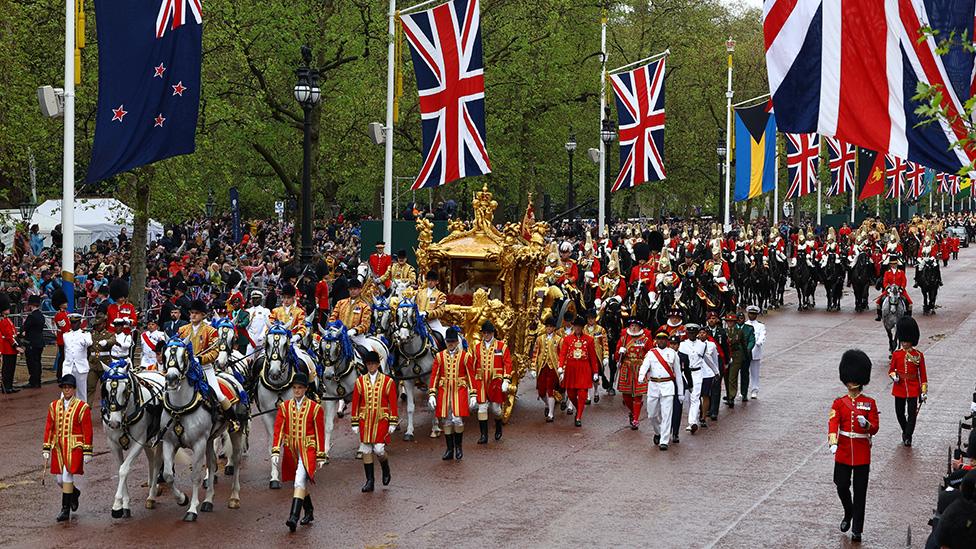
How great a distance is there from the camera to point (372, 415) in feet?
46.1

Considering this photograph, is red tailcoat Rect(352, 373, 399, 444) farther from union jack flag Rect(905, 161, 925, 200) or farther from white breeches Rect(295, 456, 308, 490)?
union jack flag Rect(905, 161, 925, 200)

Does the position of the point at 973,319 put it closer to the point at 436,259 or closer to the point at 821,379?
the point at 821,379

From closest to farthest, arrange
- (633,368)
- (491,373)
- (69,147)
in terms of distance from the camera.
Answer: (491,373) → (633,368) → (69,147)

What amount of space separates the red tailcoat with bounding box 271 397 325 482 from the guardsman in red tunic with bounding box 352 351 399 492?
0.96m

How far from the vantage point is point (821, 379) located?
22.9 metres

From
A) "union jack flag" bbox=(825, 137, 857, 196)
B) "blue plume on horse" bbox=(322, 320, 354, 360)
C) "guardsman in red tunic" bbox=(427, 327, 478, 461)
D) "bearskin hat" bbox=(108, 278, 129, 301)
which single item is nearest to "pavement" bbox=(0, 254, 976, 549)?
"guardsman in red tunic" bbox=(427, 327, 478, 461)

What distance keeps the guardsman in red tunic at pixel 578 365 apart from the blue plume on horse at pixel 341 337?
3.65 meters

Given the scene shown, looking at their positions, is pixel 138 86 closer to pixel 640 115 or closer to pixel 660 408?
pixel 660 408

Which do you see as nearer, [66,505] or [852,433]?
[852,433]

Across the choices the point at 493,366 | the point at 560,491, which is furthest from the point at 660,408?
the point at 560,491

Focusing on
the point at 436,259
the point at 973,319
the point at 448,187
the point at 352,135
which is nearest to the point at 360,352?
the point at 436,259

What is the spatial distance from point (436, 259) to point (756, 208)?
64.0 m

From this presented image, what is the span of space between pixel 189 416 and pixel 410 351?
4.90 m

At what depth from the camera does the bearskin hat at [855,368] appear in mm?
13055
